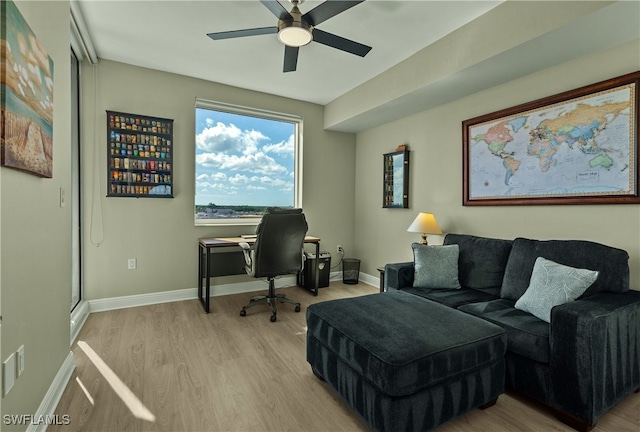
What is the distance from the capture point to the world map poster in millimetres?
2164

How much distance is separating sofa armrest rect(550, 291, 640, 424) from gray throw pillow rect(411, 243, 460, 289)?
103 centimetres

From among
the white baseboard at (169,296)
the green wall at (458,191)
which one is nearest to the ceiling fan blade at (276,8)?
the green wall at (458,191)

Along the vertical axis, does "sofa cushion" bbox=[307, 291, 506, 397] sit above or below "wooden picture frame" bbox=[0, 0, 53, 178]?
below

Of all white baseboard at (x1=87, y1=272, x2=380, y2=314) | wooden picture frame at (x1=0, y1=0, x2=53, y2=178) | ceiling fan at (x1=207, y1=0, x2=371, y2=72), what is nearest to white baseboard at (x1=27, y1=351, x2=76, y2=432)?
white baseboard at (x1=87, y1=272, x2=380, y2=314)

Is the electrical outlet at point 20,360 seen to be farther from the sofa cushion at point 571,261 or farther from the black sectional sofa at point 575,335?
the sofa cushion at point 571,261

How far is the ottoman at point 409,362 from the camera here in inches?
56.0

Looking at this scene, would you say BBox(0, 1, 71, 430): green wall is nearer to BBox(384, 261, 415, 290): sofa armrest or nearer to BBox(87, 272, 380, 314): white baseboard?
BBox(87, 272, 380, 314): white baseboard

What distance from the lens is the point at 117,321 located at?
3.05 metres

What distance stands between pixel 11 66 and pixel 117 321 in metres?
2.59

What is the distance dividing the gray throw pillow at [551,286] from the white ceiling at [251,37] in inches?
76.1

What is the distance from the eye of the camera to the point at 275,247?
3152 mm

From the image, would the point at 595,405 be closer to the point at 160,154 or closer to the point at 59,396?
the point at 59,396

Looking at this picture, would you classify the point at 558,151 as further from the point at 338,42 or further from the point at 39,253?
the point at 39,253

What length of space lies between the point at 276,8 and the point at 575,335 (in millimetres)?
2522
